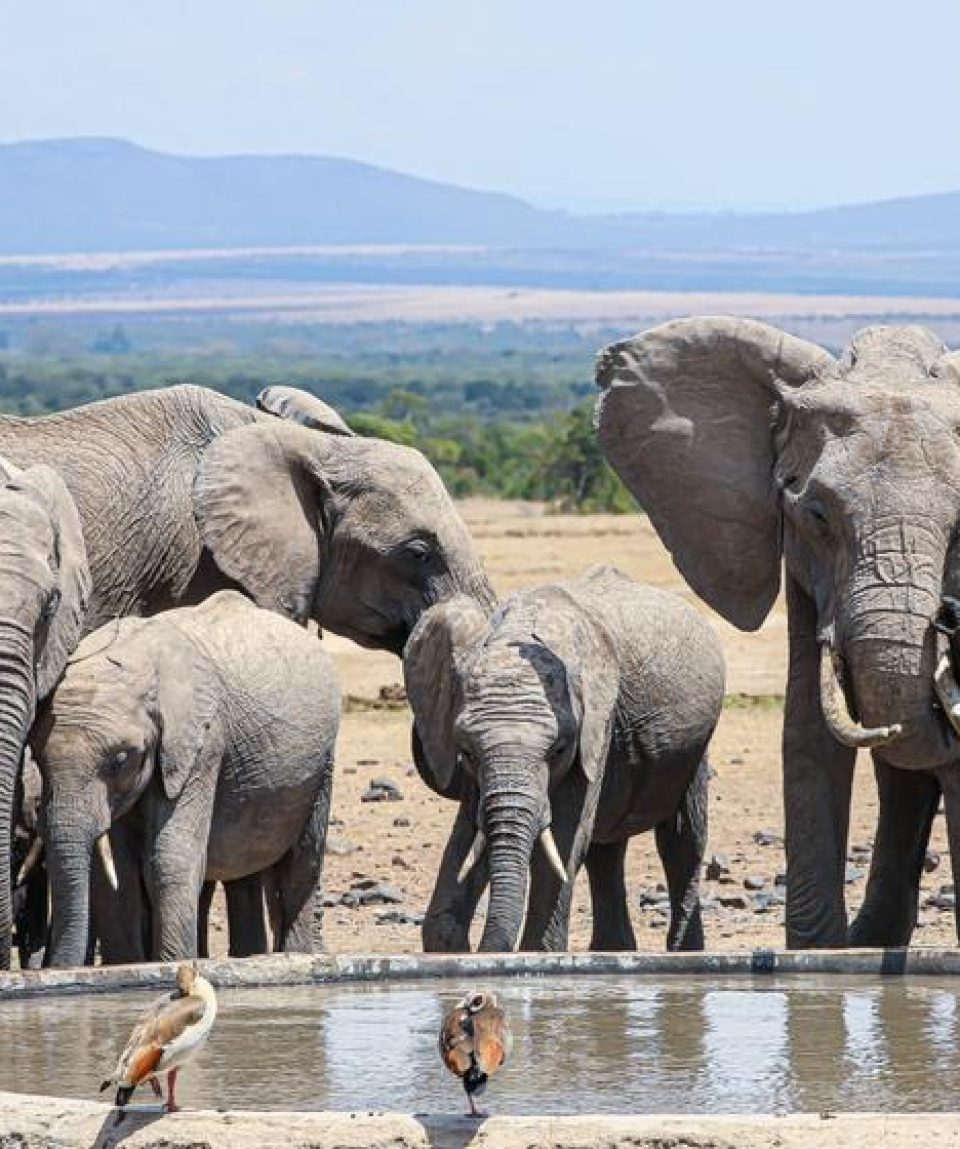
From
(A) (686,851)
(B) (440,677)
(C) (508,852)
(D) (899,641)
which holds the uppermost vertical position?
(D) (899,641)

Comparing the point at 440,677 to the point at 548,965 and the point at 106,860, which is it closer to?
the point at 106,860

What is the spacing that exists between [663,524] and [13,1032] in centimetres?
348

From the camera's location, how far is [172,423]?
11914 millimetres

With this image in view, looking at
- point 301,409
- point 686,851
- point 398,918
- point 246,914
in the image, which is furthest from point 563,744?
point 301,409

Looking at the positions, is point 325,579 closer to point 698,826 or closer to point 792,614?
point 698,826

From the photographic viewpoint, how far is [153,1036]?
5777 mm

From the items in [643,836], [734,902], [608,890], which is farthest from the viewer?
[643,836]

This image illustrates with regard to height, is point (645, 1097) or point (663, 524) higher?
point (663, 524)

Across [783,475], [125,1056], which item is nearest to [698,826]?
[783,475]

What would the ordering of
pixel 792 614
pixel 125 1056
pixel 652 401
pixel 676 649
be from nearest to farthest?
pixel 125 1056, pixel 792 614, pixel 652 401, pixel 676 649

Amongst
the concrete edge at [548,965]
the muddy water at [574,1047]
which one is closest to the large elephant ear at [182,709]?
the concrete edge at [548,965]

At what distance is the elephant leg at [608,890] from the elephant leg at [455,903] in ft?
4.24

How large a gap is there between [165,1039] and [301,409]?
23.3 feet

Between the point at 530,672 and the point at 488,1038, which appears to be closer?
the point at 488,1038
